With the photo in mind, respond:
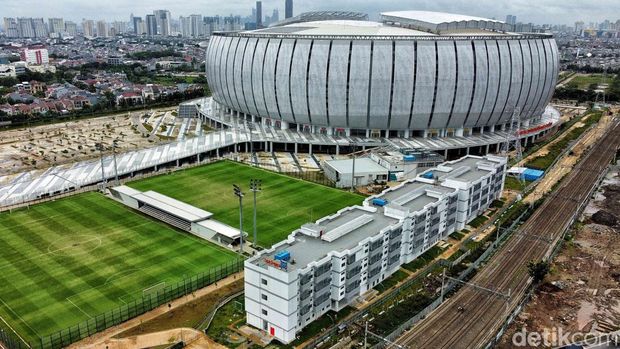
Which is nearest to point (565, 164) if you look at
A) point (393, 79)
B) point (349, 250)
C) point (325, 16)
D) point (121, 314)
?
point (393, 79)

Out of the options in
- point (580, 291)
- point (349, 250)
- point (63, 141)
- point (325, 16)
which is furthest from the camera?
point (325, 16)

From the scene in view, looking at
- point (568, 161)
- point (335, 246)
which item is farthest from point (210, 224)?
point (568, 161)

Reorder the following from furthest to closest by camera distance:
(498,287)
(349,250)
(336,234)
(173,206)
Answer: (173,206) < (498,287) < (336,234) < (349,250)

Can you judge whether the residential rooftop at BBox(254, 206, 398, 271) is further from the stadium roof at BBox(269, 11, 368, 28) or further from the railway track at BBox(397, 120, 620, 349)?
the stadium roof at BBox(269, 11, 368, 28)

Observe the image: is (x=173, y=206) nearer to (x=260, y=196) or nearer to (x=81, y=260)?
(x=260, y=196)

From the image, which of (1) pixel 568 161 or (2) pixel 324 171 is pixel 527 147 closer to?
(1) pixel 568 161

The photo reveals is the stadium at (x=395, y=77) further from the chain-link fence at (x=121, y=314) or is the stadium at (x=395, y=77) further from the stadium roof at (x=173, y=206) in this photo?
the chain-link fence at (x=121, y=314)

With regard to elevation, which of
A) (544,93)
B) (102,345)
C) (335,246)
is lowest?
(102,345)
